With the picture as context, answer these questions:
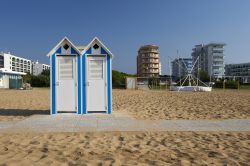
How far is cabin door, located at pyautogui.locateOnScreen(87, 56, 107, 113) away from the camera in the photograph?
10359 millimetres

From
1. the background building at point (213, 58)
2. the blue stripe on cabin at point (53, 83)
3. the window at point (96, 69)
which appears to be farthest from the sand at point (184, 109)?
the background building at point (213, 58)

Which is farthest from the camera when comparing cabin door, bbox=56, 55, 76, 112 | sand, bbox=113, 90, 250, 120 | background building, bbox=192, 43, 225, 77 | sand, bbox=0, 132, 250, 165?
background building, bbox=192, 43, 225, 77

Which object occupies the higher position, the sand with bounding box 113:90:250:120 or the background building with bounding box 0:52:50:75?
the background building with bounding box 0:52:50:75

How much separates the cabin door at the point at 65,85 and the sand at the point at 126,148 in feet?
11.1

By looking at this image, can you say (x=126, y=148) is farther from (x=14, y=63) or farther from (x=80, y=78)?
(x=14, y=63)

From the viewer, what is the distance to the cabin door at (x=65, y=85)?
33.7ft

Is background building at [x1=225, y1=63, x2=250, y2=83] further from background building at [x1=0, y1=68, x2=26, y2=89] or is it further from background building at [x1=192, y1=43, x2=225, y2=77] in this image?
background building at [x1=0, y1=68, x2=26, y2=89]

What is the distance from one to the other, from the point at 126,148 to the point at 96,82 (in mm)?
4961

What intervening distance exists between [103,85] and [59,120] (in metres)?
2.16

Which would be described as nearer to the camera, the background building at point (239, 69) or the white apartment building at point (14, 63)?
the white apartment building at point (14, 63)

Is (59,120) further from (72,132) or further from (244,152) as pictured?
(244,152)

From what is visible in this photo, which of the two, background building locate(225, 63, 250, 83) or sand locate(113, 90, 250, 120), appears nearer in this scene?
sand locate(113, 90, 250, 120)

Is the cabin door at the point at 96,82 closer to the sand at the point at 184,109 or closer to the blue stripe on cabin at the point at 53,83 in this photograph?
the blue stripe on cabin at the point at 53,83

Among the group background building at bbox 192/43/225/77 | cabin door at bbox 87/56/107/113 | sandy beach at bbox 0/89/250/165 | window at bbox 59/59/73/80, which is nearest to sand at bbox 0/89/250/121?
cabin door at bbox 87/56/107/113
